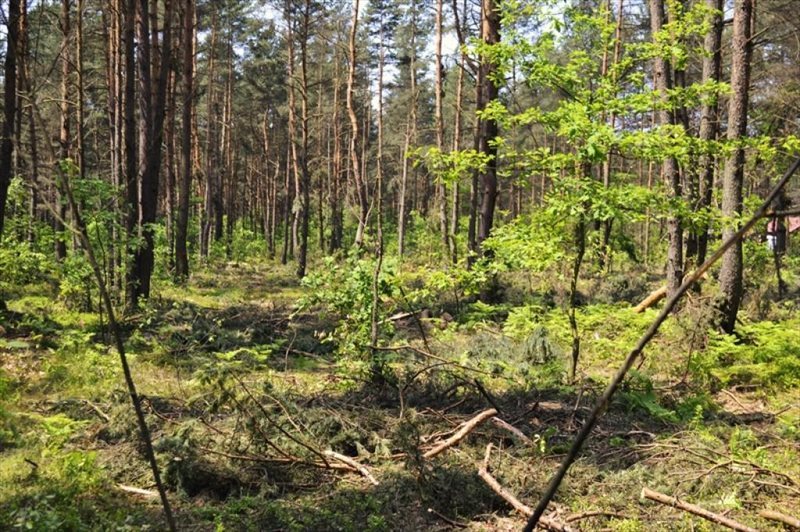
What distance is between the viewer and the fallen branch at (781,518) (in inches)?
168

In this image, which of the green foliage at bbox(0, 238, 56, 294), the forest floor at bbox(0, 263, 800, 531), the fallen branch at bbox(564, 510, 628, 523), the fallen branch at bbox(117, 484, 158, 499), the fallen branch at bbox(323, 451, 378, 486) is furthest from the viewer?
the green foliage at bbox(0, 238, 56, 294)

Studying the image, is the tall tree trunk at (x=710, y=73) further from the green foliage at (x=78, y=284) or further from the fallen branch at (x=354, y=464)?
the green foliage at (x=78, y=284)

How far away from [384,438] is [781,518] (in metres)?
3.44

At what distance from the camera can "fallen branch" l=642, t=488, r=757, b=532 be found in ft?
13.7

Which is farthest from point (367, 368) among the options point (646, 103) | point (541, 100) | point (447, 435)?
point (541, 100)

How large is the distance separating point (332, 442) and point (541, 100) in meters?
35.6

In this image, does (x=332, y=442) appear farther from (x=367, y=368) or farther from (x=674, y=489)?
(x=674, y=489)

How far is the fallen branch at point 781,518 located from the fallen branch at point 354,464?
10.3ft

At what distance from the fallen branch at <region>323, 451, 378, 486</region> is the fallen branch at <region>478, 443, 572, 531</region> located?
3.20 feet

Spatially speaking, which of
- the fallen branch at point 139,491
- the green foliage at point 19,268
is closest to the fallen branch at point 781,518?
the fallen branch at point 139,491

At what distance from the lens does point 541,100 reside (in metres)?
37.3

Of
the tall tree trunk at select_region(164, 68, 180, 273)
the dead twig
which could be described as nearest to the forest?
the dead twig

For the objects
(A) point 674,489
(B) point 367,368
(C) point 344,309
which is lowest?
(A) point 674,489

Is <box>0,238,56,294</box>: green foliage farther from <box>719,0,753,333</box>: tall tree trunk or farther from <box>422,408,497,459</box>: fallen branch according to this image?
<box>719,0,753,333</box>: tall tree trunk
